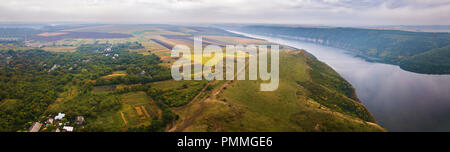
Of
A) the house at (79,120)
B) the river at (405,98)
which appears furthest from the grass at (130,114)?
the river at (405,98)

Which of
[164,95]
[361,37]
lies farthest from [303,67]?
[361,37]

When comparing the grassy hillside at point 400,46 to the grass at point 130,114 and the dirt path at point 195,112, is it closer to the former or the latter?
the dirt path at point 195,112

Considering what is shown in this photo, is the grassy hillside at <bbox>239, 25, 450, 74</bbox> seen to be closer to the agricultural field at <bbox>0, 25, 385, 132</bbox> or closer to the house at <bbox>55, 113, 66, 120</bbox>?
the agricultural field at <bbox>0, 25, 385, 132</bbox>

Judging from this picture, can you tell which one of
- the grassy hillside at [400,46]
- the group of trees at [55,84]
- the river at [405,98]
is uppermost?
the grassy hillside at [400,46]

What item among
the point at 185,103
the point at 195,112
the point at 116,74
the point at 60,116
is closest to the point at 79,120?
the point at 60,116

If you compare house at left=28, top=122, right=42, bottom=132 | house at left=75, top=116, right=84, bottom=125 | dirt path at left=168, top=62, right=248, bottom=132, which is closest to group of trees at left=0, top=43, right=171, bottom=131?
house at left=75, top=116, right=84, bottom=125

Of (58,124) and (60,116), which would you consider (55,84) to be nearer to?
(60,116)
